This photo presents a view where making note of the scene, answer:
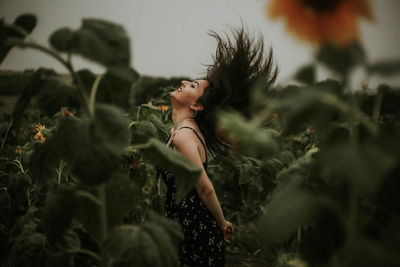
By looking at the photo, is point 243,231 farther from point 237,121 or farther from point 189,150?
point 237,121

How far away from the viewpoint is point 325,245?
1.68ft

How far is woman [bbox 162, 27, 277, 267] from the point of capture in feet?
4.96

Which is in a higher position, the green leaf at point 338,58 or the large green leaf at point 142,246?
the green leaf at point 338,58

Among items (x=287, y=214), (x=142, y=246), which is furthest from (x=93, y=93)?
(x=287, y=214)

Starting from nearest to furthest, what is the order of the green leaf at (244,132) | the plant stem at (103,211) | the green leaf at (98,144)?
the green leaf at (244,132)
the green leaf at (98,144)
the plant stem at (103,211)

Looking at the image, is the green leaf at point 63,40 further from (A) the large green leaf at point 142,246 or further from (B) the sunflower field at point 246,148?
(A) the large green leaf at point 142,246

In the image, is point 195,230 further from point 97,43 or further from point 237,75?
point 97,43

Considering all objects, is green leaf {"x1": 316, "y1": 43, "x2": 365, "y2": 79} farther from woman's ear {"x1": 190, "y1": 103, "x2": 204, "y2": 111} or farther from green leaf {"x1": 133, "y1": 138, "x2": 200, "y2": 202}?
woman's ear {"x1": 190, "y1": 103, "x2": 204, "y2": 111}

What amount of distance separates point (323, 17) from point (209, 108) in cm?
119

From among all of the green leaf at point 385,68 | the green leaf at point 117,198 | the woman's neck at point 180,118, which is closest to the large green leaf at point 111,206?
the green leaf at point 117,198

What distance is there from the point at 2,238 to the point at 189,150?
753 millimetres

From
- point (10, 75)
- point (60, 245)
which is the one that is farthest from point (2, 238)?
point (10, 75)

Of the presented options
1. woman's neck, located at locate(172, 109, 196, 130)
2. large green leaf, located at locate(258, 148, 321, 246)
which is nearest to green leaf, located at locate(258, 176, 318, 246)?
large green leaf, located at locate(258, 148, 321, 246)

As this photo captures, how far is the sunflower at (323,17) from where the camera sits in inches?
18.2
